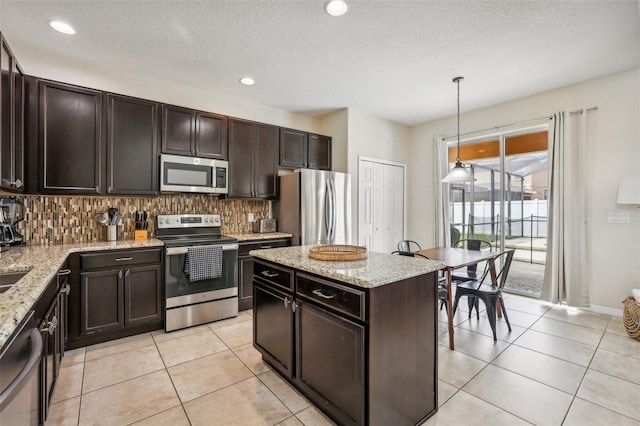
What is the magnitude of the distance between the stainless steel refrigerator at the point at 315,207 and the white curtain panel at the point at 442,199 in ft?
5.67

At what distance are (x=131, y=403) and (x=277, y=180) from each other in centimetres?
293

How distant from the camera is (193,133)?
355 cm

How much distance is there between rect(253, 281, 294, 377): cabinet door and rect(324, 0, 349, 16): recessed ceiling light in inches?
84.8

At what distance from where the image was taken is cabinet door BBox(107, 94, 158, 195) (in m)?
3.05

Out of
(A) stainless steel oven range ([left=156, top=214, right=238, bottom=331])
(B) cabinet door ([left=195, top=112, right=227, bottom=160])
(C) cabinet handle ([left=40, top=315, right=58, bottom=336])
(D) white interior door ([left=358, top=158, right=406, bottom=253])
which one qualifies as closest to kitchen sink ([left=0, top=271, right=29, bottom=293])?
(C) cabinet handle ([left=40, top=315, right=58, bottom=336])

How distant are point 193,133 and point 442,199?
3965 millimetres

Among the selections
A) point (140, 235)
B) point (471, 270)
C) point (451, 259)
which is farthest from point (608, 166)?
point (140, 235)

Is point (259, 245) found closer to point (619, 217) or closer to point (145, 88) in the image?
point (145, 88)

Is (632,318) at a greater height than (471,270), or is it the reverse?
(471,270)

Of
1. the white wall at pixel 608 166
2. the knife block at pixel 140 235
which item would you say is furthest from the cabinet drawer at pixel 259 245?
the white wall at pixel 608 166

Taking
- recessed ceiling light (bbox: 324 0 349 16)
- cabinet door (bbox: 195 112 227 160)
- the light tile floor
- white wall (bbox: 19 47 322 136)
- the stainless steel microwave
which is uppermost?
recessed ceiling light (bbox: 324 0 349 16)

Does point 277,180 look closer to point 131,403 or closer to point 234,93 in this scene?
point 234,93

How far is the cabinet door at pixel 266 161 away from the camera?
13.4 feet

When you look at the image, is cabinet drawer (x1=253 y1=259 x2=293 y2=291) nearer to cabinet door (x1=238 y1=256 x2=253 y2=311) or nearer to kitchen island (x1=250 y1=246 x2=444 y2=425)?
kitchen island (x1=250 y1=246 x2=444 y2=425)
